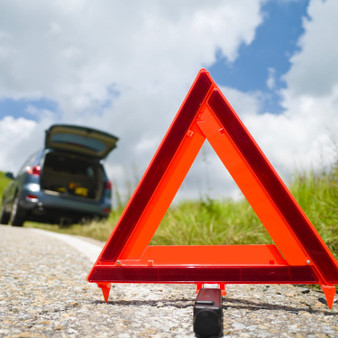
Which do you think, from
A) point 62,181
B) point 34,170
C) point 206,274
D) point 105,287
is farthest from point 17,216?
point 206,274

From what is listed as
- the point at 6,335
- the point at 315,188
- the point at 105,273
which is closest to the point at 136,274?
the point at 105,273

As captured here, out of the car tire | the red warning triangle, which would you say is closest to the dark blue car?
the car tire

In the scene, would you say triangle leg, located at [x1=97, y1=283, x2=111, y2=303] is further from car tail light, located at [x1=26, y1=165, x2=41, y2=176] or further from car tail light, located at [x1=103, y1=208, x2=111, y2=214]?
car tail light, located at [x1=103, y1=208, x2=111, y2=214]

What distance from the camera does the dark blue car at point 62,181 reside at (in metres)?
8.05

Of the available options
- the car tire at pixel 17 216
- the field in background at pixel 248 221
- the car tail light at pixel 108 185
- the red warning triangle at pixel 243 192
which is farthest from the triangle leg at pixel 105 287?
the car tail light at pixel 108 185

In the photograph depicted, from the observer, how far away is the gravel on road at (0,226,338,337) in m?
1.73

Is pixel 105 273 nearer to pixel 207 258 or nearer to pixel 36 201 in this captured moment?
pixel 207 258

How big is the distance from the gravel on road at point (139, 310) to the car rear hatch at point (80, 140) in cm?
533

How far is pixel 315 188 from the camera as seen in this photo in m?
5.08

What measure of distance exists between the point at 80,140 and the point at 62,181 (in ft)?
6.53

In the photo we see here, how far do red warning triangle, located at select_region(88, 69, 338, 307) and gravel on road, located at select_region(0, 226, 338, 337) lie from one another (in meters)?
0.16

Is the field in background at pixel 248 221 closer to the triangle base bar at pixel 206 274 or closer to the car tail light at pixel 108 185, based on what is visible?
the triangle base bar at pixel 206 274

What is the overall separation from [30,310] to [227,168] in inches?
50.1

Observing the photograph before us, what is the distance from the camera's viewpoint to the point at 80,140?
8320 mm
